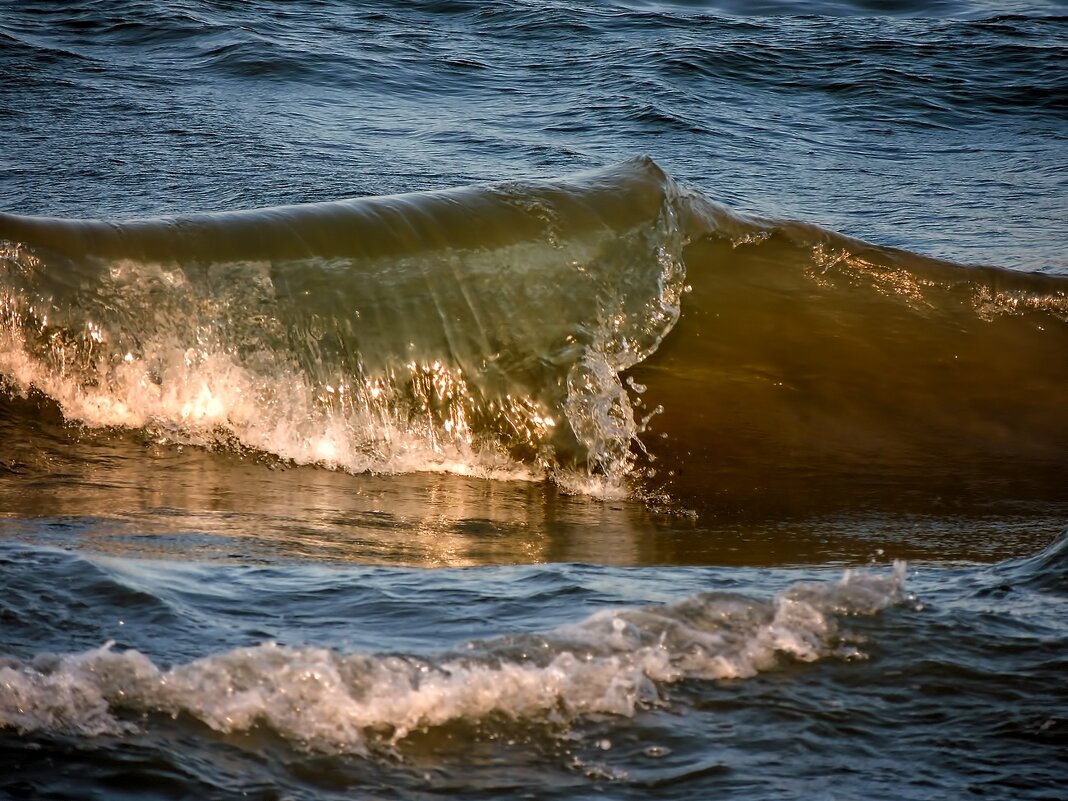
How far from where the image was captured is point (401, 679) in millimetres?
2775

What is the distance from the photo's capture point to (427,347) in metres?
5.30

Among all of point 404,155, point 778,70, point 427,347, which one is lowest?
point 427,347

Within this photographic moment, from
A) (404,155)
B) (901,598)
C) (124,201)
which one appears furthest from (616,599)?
(404,155)

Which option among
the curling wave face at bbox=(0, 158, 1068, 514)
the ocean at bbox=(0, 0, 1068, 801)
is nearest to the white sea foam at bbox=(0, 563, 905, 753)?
the ocean at bbox=(0, 0, 1068, 801)

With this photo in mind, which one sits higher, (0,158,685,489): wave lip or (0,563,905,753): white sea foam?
(0,158,685,489): wave lip

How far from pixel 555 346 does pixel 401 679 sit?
274 centimetres

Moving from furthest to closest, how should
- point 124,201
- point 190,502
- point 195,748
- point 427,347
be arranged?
point 124,201 → point 427,347 → point 190,502 → point 195,748

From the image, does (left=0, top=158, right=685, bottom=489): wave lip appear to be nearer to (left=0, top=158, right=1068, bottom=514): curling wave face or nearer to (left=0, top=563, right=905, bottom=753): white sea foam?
(left=0, top=158, right=1068, bottom=514): curling wave face

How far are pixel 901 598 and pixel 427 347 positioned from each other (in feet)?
8.33

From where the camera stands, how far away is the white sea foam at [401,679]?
262 cm

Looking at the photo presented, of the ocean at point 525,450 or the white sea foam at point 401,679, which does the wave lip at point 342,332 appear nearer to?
the ocean at point 525,450

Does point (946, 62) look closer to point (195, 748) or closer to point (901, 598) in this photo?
point (901, 598)

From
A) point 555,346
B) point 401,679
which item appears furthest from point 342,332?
point 401,679

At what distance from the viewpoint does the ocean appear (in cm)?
266
